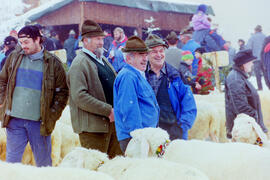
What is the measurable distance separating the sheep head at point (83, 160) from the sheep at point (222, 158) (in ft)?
1.23

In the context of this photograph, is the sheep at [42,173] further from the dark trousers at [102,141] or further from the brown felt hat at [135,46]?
the brown felt hat at [135,46]

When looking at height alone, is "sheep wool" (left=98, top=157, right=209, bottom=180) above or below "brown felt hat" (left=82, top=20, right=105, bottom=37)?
below

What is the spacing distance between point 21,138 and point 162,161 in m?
1.58

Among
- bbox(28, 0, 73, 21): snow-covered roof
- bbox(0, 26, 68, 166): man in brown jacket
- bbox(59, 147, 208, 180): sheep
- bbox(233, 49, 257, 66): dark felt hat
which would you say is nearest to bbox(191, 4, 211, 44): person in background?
bbox(28, 0, 73, 21): snow-covered roof

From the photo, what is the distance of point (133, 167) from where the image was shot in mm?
2695

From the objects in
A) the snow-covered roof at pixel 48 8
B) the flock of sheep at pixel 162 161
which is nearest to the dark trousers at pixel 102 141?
the flock of sheep at pixel 162 161

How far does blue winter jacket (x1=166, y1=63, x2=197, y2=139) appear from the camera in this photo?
405 cm

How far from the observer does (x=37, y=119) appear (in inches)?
146

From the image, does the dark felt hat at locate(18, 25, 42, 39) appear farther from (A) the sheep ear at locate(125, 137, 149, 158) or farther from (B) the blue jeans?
(A) the sheep ear at locate(125, 137, 149, 158)

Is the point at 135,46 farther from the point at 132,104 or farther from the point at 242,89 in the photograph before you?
the point at 242,89

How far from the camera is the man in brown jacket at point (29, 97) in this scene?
3676 mm

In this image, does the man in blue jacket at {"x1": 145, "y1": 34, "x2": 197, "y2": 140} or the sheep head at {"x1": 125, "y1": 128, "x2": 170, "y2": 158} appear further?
the man in blue jacket at {"x1": 145, "y1": 34, "x2": 197, "y2": 140}

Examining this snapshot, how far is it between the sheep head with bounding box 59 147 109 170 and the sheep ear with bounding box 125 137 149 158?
1.08 ft

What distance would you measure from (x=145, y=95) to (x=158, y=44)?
78 centimetres
